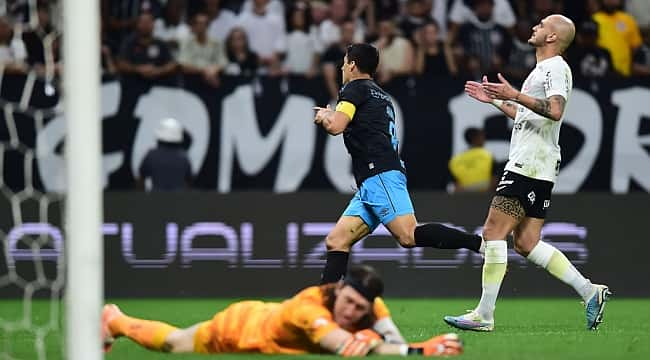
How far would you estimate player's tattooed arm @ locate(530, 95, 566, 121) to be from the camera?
8.87 meters

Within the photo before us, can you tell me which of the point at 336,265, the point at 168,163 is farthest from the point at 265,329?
the point at 168,163

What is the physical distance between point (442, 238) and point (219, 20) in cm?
707

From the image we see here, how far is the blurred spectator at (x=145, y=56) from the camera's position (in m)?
14.8

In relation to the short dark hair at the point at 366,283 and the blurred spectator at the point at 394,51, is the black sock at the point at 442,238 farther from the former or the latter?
the blurred spectator at the point at 394,51

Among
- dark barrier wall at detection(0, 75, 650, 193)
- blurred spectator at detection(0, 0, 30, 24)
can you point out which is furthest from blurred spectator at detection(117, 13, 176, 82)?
blurred spectator at detection(0, 0, 30, 24)

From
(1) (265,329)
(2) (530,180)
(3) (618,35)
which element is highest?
(3) (618,35)

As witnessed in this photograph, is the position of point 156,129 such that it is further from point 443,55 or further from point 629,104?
point 629,104

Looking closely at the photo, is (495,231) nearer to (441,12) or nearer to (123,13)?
(441,12)

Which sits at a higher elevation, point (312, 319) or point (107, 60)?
point (107, 60)

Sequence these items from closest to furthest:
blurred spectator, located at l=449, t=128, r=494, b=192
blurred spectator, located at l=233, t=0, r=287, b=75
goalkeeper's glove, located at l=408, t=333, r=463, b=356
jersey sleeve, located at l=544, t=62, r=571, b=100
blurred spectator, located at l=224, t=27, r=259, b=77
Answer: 1. goalkeeper's glove, located at l=408, t=333, r=463, b=356
2. jersey sleeve, located at l=544, t=62, r=571, b=100
3. blurred spectator, located at l=449, t=128, r=494, b=192
4. blurred spectator, located at l=224, t=27, r=259, b=77
5. blurred spectator, located at l=233, t=0, r=287, b=75

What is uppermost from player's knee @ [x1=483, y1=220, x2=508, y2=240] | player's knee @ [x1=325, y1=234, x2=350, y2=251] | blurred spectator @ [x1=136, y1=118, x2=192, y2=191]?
A: player's knee @ [x1=483, y1=220, x2=508, y2=240]

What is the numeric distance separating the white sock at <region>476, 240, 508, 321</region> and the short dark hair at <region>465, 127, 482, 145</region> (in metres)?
5.70

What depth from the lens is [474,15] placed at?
16.0m

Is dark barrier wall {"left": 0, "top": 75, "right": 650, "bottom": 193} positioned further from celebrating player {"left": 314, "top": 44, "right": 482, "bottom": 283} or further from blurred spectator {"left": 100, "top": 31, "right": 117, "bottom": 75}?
celebrating player {"left": 314, "top": 44, "right": 482, "bottom": 283}
